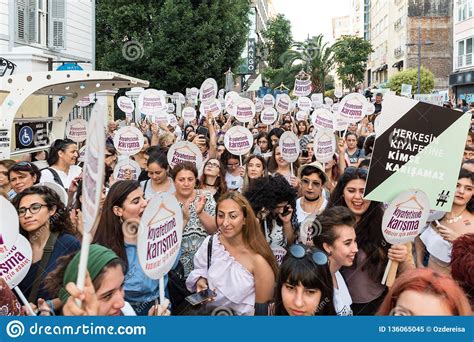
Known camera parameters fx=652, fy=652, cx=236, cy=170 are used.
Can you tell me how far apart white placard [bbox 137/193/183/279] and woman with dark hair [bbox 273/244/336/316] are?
1.76 feet

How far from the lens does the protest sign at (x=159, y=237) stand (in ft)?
9.54

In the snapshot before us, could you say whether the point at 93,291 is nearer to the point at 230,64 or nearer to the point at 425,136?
the point at 425,136

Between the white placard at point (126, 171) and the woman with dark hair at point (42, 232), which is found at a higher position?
the white placard at point (126, 171)

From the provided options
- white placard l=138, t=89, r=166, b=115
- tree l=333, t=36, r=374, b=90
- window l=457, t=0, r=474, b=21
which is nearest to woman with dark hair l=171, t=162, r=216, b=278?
white placard l=138, t=89, r=166, b=115

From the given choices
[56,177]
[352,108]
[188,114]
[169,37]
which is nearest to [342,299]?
[56,177]

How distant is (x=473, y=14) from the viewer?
1331 inches

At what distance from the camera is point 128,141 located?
7.46 meters

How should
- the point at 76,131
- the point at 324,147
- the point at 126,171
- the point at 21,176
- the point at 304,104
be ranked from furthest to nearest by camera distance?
the point at 304,104 → the point at 76,131 → the point at 324,147 → the point at 126,171 → the point at 21,176

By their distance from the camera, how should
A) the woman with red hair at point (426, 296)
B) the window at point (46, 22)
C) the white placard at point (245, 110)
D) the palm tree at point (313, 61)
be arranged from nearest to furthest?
the woman with red hair at point (426, 296) < the white placard at point (245, 110) < the window at point (46, 22) < the palm tree at point (313, 61)

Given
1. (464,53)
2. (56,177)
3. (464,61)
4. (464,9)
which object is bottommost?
(56,177)

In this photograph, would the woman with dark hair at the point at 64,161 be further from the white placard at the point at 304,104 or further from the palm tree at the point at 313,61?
the palm tree at the point at 313,61

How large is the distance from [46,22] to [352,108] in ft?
32.5

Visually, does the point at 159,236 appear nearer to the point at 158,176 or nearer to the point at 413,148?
the point at 413,148

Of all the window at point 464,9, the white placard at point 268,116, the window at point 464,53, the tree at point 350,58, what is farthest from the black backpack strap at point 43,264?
the tree at point 350,58
